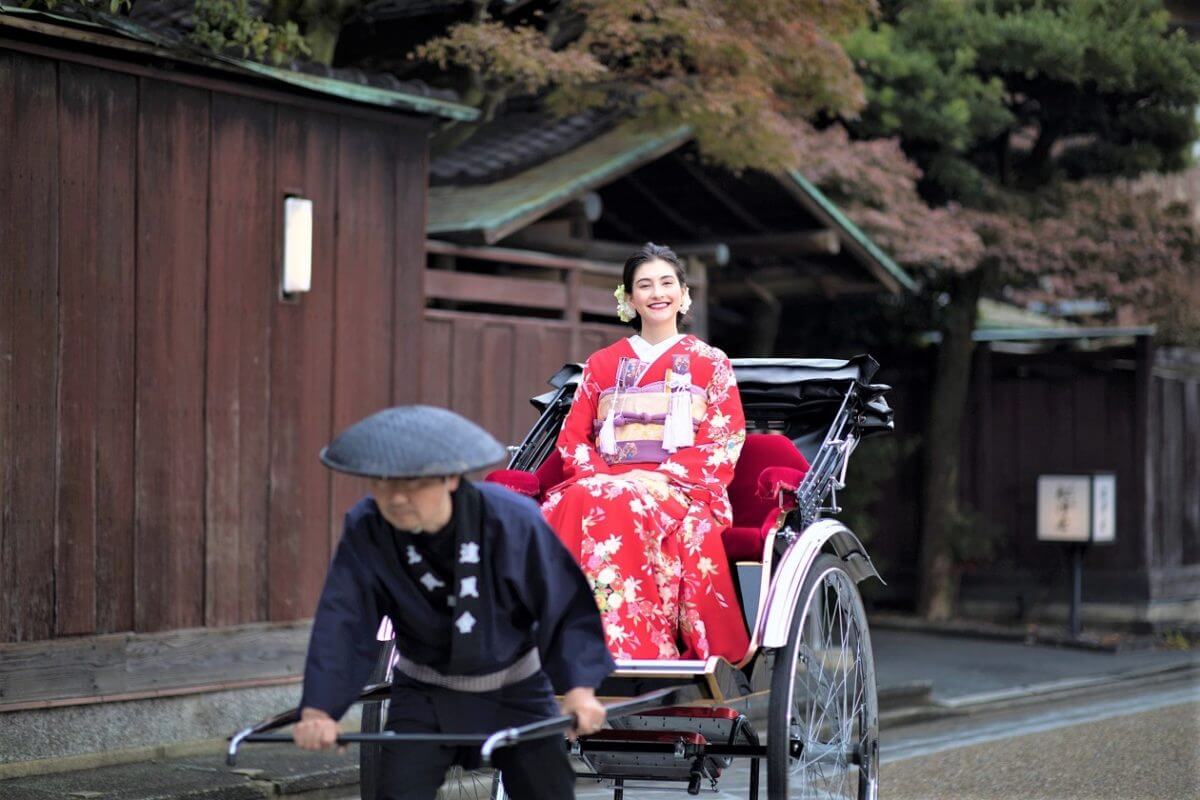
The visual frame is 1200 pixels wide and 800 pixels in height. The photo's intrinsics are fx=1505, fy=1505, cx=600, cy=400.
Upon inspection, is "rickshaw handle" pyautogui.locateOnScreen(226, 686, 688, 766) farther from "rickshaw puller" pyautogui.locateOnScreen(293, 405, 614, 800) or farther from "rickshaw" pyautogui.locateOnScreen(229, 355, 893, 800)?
"rickshaw" pyautogui.locateOnScreen(229, 355, 893, 800)

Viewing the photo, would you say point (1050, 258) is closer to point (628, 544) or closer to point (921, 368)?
point (921, 368)

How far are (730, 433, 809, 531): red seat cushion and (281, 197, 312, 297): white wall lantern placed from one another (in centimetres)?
352

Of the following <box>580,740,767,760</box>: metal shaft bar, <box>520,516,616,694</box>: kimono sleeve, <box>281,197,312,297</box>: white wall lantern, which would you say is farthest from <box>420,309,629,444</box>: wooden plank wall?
<box>520,516,616,694</box>: kimono sleeve

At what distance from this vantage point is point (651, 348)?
563cm

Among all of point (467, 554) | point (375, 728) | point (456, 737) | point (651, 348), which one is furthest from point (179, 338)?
point (456, 737)

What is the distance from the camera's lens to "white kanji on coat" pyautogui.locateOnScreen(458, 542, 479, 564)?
3.80 meters

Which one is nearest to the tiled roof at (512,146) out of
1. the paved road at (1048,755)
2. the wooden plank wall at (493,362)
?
the wooden plank wall at (493,362)

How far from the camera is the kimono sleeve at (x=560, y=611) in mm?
3842

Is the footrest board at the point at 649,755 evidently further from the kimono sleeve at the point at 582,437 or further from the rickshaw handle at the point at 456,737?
the rickshaw handle at the point at 456,737

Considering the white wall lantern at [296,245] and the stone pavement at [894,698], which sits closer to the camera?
the stone pavement at [894,698]

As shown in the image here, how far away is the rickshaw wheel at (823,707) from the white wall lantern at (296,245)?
399 centimetres

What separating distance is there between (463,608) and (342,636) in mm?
323

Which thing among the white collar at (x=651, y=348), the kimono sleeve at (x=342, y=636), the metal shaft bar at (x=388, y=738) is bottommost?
the metal shaft bar at (x=388, y=738)

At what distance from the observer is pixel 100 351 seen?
7656 millimetres
